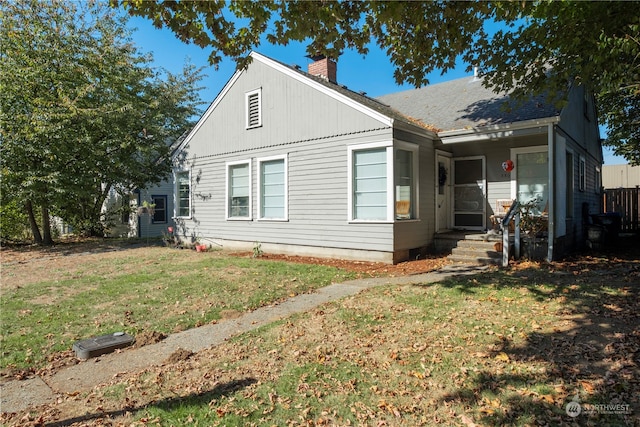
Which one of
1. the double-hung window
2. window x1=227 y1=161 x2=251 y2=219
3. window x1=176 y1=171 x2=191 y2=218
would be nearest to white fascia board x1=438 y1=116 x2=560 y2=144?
the double-hung window

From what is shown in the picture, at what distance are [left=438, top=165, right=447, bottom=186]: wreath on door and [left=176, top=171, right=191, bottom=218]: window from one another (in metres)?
9.12

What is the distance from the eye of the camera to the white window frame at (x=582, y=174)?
12.3 metres

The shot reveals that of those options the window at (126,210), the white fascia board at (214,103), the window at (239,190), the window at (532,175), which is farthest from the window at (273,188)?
the window at (126,210)

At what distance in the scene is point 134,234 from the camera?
20.5 m

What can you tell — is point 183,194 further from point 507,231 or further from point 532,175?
point 532,175

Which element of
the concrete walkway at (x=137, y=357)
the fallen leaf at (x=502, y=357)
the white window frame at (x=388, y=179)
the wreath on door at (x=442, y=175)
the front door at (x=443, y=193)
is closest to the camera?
the concrete walkway at (x=137, y=357)

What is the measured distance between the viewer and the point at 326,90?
10367mm

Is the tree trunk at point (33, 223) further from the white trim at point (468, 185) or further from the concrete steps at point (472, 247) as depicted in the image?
the white trim at point (468, 185)

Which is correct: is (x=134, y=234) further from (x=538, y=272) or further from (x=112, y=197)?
Answer: (x=538, y=272)

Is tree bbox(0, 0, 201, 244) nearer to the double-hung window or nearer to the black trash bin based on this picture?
the double-hung window

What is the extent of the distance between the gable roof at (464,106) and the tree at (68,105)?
10.9 m

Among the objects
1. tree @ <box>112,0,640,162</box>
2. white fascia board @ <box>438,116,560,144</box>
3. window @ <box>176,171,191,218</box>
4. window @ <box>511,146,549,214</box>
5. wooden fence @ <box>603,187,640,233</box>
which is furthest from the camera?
wooden fence @ <box>603,187,640,233</box>

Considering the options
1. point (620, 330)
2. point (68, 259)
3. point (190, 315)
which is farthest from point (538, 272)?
point (68, 259)

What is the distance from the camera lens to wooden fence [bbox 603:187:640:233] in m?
16.0
